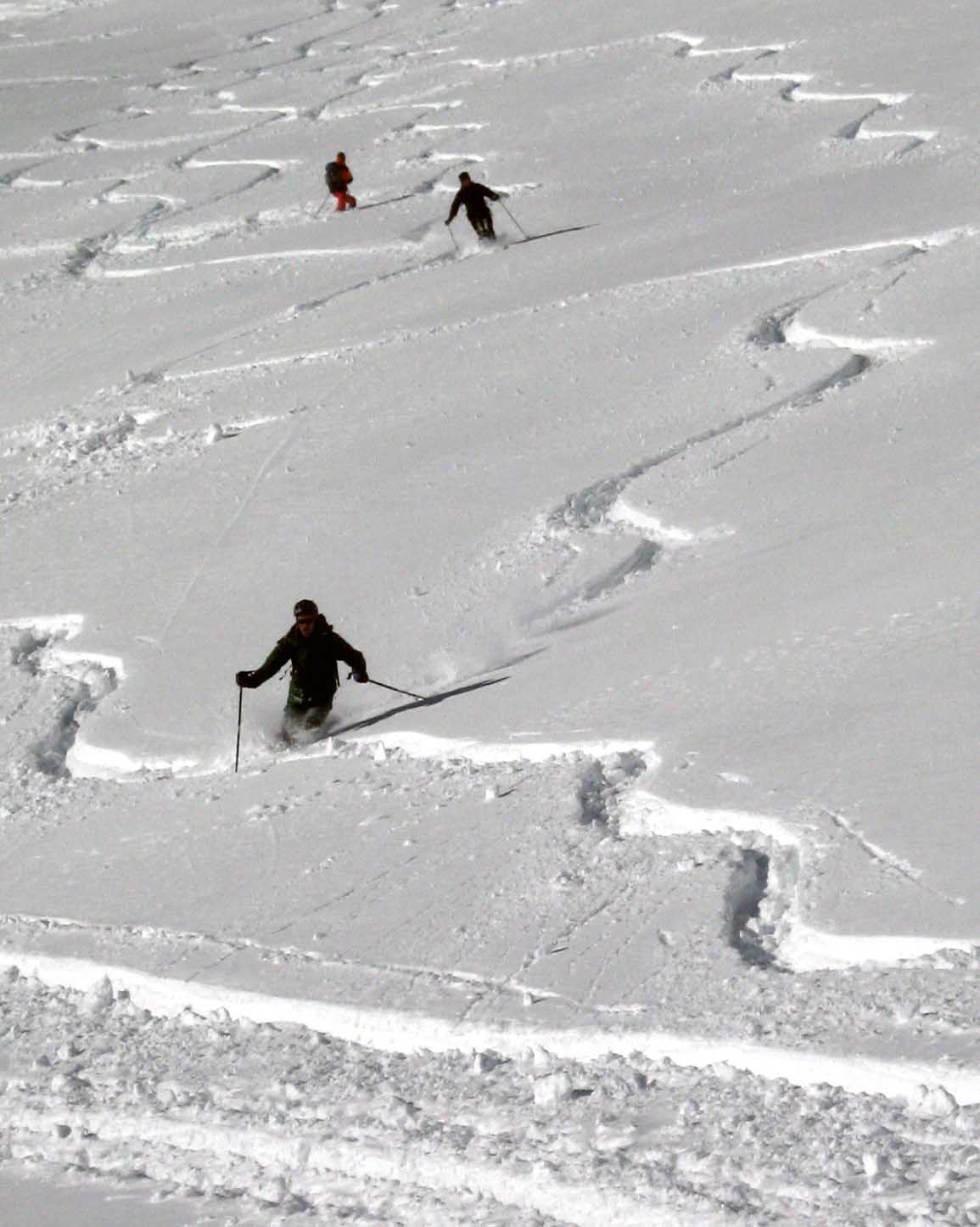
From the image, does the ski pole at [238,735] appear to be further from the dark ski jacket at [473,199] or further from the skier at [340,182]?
the skier at [340,182]

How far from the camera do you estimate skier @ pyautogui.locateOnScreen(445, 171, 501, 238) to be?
1727 centimetres

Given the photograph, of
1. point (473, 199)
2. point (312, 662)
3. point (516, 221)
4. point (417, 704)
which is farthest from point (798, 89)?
point (312, 662)

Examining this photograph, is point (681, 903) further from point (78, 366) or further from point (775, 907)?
point (78, 366)

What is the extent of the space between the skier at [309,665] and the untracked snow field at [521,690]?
319 mm

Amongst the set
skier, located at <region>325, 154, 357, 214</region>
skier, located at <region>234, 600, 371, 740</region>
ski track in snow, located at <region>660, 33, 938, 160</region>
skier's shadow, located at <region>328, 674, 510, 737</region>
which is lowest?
skier's shadow, located at <region>328, 674, 510, 737</region>

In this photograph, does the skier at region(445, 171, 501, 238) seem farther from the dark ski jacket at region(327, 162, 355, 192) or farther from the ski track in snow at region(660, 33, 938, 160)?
the ski track in snow at region(660, 33, 938, 160)

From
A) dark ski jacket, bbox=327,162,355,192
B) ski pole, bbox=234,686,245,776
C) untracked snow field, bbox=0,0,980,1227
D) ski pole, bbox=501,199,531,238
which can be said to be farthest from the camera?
dark ski jacket, bbox=327,162,355,192

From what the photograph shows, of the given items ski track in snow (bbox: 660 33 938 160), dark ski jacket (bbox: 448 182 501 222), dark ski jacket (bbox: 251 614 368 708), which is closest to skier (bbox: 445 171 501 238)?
dark ski jacket (bbox: 448 182 501 222)

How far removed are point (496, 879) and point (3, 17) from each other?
35413mm

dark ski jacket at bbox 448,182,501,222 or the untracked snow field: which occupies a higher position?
dark ski jacket at bbox 448,182,501,222

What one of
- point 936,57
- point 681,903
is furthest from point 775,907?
point 936,57

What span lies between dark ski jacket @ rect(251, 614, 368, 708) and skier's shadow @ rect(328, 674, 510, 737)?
0.63 feet

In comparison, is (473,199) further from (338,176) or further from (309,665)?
(309,665)

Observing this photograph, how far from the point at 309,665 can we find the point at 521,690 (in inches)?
42.0
